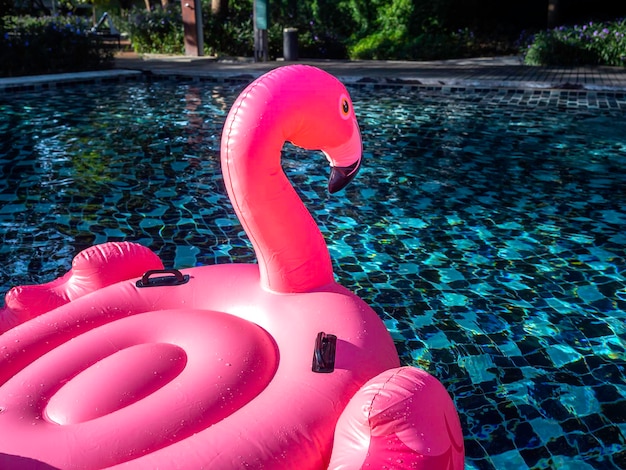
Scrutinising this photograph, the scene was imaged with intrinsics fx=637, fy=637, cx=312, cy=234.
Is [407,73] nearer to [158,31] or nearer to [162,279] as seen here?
[158,31]

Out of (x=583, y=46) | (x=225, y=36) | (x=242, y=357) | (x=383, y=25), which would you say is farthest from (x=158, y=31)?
(x=242, y=357)

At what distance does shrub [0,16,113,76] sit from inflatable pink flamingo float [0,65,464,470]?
11553mm

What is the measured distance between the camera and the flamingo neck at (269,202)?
2.54m

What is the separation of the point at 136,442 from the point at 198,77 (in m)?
12.5

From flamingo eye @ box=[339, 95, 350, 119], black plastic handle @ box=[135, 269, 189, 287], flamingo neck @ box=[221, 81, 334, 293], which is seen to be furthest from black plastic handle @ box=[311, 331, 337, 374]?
flamingo eye @ box=[339, 95, 350, 119]

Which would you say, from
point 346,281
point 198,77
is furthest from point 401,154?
point 198,77

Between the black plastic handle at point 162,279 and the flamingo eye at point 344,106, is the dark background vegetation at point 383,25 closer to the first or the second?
the flamingo eye at point 344,106

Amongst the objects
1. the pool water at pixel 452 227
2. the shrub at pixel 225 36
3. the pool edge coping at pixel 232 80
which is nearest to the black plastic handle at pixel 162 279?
the pool water at pixel 452 227

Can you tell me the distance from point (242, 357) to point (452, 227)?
11.3ft

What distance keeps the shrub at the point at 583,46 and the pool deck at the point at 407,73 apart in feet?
2.17

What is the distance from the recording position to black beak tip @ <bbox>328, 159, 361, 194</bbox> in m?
2.74

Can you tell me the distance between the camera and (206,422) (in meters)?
2.07

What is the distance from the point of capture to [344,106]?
2.70 metres

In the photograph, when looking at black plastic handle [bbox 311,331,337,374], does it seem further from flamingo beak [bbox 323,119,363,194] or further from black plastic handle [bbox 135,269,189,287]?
black plastic handle [bbox 135,269,189,287]
